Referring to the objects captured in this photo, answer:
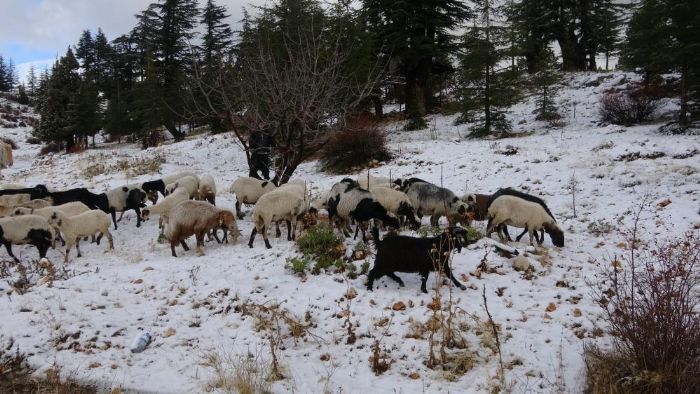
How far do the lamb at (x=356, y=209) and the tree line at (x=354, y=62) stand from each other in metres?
3.21

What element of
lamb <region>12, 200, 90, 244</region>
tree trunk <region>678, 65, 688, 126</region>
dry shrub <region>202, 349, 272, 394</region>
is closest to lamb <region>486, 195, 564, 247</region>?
dry shrub <region>202, 349, 272, 394</region>

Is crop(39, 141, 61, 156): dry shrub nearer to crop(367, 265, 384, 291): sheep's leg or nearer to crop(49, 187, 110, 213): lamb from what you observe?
crop(49, 187, 110, 213): lamb

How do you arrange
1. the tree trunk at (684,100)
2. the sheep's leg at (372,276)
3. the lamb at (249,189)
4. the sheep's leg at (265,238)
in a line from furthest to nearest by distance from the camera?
the tree trunk at (684,100) < the lamb at (249,189) < the sheep's leg at (265,238) < the sheep's leg at (372,276)

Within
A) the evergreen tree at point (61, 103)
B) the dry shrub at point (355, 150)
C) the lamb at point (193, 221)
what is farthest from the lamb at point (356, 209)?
the evergreen tree at point (61, 103)

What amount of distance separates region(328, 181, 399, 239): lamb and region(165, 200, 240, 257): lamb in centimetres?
235

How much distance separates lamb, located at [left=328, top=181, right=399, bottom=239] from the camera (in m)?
9.12

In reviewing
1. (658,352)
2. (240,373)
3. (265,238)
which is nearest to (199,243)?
(265,238)

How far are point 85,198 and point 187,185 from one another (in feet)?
9.17

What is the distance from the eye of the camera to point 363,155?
19.7 meters

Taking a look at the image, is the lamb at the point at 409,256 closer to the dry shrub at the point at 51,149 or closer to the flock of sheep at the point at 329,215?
the flock of sheep at the point at 329,215

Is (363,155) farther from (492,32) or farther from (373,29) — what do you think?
(373,29)

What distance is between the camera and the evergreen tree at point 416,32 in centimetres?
2639

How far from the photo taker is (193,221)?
9477 mm

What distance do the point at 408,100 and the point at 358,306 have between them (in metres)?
23.5
